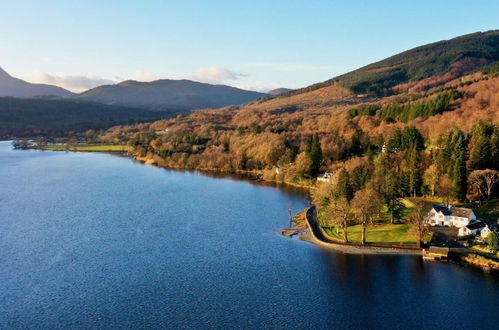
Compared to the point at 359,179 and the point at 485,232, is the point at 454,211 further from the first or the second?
the point at 359,179

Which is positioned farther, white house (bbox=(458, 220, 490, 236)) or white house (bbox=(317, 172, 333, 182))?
white house (bbox=(317, 172, 333, 182))

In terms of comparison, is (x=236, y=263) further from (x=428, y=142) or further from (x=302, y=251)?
(x=428, y=142)

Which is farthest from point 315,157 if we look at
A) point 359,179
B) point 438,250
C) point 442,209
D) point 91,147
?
point 91,147

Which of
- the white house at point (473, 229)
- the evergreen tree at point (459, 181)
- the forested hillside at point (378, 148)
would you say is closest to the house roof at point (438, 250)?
the white house at point (473, 229)

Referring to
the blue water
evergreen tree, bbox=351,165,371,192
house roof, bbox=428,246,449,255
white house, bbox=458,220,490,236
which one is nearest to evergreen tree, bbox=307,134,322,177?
the blue water

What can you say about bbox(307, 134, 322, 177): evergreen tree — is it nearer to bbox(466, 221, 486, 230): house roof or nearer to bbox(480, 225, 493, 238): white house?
bbox(466, 221, 486, 230): house roof

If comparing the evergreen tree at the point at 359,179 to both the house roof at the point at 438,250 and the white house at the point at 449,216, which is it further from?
the house roof at the point at 438,250

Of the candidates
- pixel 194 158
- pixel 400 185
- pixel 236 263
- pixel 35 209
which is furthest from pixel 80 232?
pixel 194 158
